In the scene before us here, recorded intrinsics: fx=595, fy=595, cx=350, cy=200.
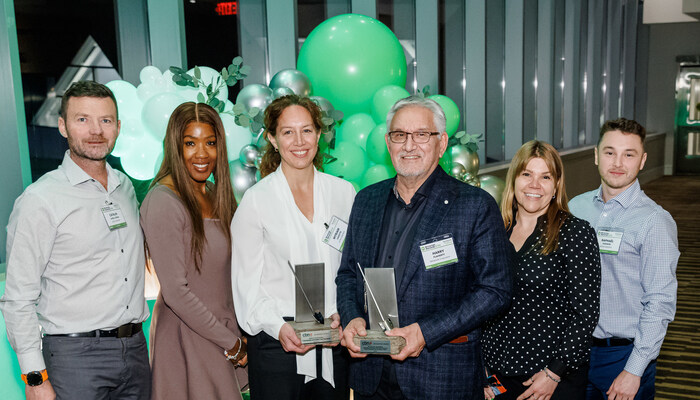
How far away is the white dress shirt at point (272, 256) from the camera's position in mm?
1957

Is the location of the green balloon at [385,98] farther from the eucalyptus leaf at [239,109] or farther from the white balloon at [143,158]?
the white balloon at [143,158]

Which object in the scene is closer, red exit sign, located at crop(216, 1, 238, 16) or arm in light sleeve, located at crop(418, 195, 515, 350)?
arm in light sleeve, located at crop(418, 195, 515, 350)

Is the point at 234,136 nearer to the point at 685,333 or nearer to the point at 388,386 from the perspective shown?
the point at 388,386

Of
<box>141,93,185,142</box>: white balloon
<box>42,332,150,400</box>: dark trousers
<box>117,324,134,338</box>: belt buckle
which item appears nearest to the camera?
<box>42,332,150,400</box>: dark trousers

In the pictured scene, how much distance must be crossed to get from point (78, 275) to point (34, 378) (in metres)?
0.34

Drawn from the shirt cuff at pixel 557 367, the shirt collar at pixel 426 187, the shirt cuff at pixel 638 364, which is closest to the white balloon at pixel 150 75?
the shirt collar at pixel 426 187

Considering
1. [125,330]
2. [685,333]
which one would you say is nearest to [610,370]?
[125,330]

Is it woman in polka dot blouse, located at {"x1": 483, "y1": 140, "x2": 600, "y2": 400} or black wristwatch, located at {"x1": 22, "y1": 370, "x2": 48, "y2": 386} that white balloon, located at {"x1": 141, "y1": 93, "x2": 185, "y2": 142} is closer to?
black wristwatch, located at {"x1": 22, "y1": 370, "x2": 48, "y2": 386}

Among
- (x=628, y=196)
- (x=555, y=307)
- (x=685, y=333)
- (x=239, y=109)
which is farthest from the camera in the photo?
(x=685, y=333)

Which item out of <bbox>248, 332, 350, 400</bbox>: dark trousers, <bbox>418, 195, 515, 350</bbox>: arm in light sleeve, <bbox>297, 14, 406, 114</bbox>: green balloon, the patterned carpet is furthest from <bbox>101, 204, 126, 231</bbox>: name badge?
the patterned carpet

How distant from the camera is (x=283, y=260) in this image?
78.1 inches

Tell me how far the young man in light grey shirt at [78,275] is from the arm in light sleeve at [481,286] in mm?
1051

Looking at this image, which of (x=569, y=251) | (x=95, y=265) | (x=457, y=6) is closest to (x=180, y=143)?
(x=95, y=265)

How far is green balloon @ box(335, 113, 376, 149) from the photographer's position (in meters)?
4.03
